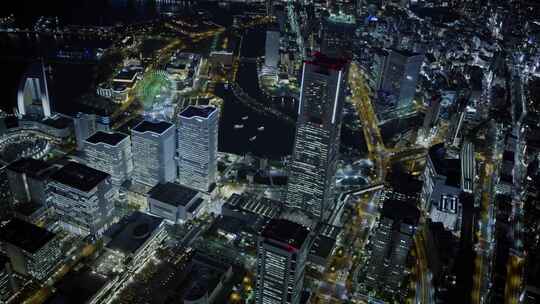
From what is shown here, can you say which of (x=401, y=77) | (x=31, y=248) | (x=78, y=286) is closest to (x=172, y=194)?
(x=78, y=286)

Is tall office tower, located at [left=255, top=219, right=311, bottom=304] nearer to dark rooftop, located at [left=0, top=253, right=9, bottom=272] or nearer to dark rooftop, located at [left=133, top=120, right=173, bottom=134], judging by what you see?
dark rooftop, located at [left=0, top=253, right=9, bottom=272]

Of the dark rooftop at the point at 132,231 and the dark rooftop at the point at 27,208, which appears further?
the dark rooftop at the point at 27,208

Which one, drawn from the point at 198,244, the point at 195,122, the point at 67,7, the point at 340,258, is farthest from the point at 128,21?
the point at 340,258

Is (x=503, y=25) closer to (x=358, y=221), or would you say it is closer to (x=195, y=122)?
(x=358, y=221)

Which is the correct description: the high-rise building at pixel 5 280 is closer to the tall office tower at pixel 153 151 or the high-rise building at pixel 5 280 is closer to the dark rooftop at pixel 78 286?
the dark rooftop at pixel 78 286

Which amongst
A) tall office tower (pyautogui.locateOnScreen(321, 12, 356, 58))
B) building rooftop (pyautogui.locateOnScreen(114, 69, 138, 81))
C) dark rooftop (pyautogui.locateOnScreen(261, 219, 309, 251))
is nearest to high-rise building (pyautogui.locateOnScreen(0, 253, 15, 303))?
dark rooftop (pyautogui.locateOnScreen(261, 219, 309, 251))

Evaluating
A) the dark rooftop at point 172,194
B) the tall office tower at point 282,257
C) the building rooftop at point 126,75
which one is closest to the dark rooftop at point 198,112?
the dark rooftop at point 172,194
